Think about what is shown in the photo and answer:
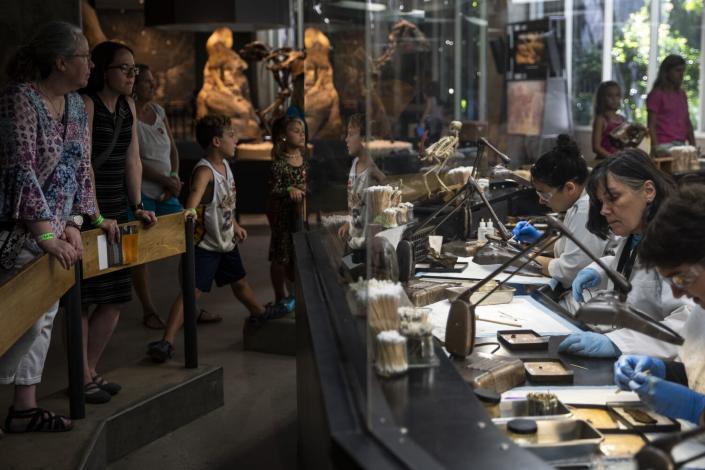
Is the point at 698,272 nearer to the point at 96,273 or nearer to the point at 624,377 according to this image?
the point at 624,377

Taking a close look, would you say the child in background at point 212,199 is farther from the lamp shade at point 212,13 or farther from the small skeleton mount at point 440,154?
the lamp shade at point 212,13

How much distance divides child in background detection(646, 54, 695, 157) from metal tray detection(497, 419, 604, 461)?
27.4 feet

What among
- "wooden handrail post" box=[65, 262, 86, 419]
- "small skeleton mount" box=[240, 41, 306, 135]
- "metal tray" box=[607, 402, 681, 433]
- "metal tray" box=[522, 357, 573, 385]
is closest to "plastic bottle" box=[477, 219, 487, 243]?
"wooden handrail post" box=[65, 262, 86, 419]

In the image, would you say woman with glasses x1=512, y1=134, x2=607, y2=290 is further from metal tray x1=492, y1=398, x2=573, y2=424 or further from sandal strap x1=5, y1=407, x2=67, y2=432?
sandal strap x1=5, y1=407, x2=67, y2=432

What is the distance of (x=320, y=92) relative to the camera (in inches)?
177

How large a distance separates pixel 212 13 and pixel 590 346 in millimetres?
6919

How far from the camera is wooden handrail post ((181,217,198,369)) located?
466cm

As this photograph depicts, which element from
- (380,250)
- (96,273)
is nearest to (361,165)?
(380,250)

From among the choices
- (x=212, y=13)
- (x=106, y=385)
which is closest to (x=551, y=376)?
(x=106, y=385)

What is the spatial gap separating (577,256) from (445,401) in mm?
2360

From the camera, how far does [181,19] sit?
367 inches

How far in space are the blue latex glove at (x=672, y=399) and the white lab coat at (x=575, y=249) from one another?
1941mm

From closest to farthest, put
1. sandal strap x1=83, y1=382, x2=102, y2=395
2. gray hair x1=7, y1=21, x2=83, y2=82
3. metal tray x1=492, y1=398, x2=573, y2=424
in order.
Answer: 1. metal tray x1=492, y1=398, x2=573, y2=424
2. gray hair x1=7, y1=21, x2=83, y2=82
3. sandal strap x1=83, y1=382, x2=102, y2=395

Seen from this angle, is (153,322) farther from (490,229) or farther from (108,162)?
(490,229)
